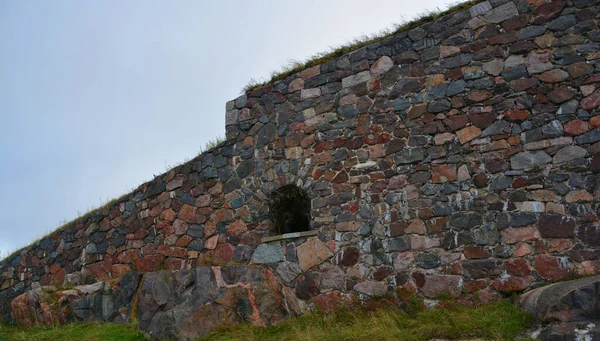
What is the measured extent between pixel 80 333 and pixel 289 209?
386 centimetres

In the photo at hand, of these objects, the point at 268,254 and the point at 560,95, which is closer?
the point at 560,95

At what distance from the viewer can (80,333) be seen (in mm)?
9320

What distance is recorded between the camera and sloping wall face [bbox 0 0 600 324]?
763 centimetres

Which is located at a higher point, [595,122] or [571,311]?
[595,122]

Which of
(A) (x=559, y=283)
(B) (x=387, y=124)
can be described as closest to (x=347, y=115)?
(B) (x=387, y=124)

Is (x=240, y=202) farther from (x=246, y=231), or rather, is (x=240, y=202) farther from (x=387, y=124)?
(x=387, y=124)

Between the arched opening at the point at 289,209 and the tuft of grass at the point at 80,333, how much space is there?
2771 millimetres

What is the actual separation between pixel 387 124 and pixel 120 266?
5.55 m

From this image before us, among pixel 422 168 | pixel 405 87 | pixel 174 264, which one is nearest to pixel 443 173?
pixel 422 168

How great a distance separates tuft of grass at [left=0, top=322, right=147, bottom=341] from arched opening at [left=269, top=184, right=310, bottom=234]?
2.77 meters

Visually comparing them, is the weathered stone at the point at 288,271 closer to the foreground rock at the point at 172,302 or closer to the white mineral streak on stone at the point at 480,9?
the foreground rock at the point at 172,302

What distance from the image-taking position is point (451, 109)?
8461 mm

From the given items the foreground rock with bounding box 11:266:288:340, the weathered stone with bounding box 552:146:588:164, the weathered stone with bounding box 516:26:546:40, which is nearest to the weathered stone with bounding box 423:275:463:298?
the weathered stone with bounding box 552:146:588:164

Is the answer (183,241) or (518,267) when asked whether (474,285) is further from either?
(183,241)
